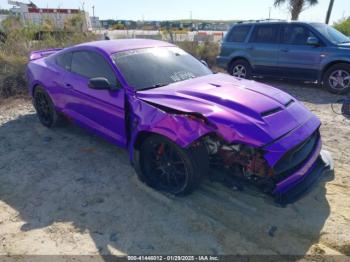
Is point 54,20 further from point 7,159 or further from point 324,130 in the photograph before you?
point 324,130

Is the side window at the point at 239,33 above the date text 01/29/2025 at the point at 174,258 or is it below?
above

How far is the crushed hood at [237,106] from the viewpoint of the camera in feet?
10.5

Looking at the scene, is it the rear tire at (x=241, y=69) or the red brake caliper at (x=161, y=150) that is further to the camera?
the rear tire at (x=241, y=69)

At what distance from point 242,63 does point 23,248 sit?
8.13m

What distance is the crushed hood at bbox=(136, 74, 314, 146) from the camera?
126 inches

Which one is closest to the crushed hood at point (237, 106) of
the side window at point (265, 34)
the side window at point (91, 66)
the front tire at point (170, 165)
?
the front tire at point (170, 165)

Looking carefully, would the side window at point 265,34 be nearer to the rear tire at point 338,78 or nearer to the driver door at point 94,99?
the rear tire at point 338,78

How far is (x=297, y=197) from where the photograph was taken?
10.7 feet

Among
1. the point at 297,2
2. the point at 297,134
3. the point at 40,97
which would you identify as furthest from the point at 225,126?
the point at 297,2

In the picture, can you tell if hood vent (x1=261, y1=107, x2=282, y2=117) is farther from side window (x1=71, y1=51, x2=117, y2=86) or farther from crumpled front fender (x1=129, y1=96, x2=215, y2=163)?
side window (x1=71, y1=51, x2=117, y2=86)

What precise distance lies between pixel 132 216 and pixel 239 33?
25.3ft

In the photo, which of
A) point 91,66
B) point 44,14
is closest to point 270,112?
point 91,66

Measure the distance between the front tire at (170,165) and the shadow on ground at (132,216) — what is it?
0.15 meters

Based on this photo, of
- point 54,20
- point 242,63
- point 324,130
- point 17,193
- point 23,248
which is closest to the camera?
point 23,248
